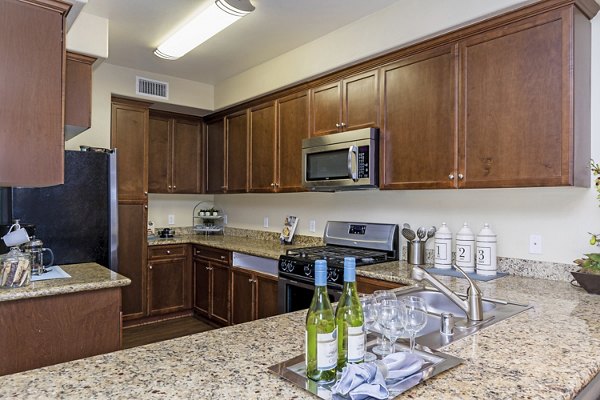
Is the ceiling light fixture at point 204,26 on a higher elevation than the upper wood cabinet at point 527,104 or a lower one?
higher

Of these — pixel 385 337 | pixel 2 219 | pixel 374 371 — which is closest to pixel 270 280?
pixel 2 219

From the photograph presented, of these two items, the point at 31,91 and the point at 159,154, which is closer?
the point at 31,91

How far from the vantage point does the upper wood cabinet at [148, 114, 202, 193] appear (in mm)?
→ 4473

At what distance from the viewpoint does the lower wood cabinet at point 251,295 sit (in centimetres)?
321

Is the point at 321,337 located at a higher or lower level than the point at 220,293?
higher

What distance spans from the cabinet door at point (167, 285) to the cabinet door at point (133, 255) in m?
0.10

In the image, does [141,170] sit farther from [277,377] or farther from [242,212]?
[277,377]

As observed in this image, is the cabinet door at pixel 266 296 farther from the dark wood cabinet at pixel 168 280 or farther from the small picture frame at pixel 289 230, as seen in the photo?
the dark wood cabinet at pixel 168 280

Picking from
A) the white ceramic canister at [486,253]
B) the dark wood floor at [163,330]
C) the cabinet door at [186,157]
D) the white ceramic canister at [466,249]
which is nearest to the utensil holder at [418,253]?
the white ceramic canister at [466,249]

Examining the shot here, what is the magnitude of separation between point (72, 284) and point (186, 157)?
9.15 ft

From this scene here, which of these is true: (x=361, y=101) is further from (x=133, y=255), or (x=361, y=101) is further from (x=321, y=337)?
(x=133, y=255)

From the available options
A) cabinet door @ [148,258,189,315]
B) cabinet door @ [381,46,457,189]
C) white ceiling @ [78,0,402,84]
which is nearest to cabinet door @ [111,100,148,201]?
white ceiling @ [78,0,402,84]

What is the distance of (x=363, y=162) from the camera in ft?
9.02

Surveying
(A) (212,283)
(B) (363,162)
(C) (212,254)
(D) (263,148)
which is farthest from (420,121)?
(A) (212,283)
